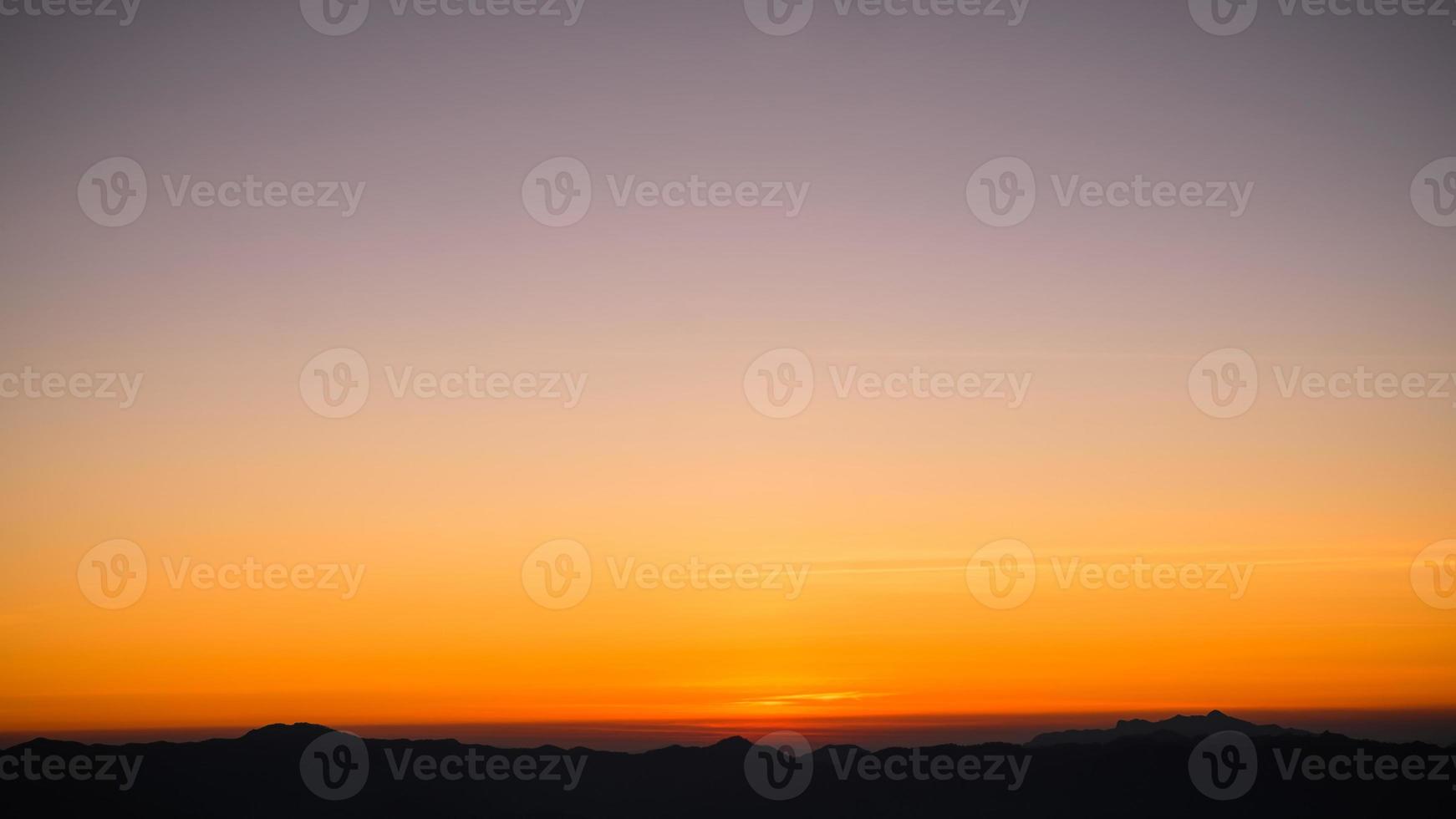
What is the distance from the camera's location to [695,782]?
186 m

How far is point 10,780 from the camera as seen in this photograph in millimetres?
163500

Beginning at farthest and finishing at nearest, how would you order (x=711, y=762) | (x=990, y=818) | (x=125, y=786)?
(x=711, y=762) → (x=990, y=818) → (x=125, y=786)

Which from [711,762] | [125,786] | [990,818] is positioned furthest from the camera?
[711,762]

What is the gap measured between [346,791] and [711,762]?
56039 millimetres

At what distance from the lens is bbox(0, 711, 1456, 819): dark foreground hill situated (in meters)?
169

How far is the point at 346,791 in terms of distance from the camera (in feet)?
615

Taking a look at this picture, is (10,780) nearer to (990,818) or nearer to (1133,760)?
(990,818)

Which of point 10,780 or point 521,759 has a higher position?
point 521,759

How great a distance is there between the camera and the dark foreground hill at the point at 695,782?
6639 inches

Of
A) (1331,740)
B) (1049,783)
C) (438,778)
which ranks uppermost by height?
(1331,740)

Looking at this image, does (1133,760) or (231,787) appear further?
(1133,760)

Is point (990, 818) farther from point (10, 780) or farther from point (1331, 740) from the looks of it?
point (10, 780)

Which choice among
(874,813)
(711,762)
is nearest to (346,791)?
(711,762)

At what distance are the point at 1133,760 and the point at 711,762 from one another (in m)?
65.0
